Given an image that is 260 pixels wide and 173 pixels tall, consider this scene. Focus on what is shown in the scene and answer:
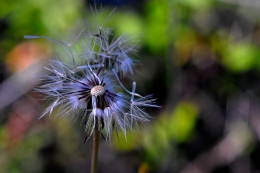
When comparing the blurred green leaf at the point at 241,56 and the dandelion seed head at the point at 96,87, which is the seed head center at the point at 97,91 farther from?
the blurred green leaf at the point at 241,56

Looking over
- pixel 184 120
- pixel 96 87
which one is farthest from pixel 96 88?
pixel 184 120

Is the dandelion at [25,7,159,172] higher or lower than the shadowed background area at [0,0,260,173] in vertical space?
higher

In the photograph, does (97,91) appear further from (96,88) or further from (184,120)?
(184,120)

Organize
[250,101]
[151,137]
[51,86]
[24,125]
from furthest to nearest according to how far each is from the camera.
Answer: [250,101] < [24,125] < [151,137] < [51,86]

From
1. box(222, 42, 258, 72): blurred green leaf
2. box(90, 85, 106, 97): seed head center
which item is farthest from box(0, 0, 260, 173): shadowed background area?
box(90, 85, 106, 97): seed head center

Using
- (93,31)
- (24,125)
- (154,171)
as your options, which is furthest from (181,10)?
(93,31)

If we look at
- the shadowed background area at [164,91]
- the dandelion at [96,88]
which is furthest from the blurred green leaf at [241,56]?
the dandelion at [96,88]

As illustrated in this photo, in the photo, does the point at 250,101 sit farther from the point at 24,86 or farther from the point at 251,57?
the point at 24,86

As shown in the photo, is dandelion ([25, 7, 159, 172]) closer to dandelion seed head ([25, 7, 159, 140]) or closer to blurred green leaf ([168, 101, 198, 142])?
dandelion seed head ([25, 7, 159, 140])
